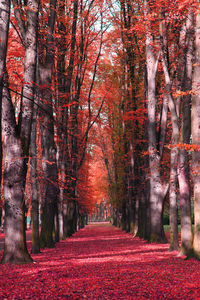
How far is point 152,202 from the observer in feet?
56.6

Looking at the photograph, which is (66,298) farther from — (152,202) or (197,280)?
(152,202)

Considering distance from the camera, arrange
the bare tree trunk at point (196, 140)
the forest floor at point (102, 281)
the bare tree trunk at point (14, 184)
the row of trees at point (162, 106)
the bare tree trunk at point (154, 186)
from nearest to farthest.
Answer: the forest floor at point (102, 281), the bare tree trunk at point (14, 184), the bare tree trunk at point (196, 140), the row of trees at point (162, 106), the bare tree trunk at point (154, 186)

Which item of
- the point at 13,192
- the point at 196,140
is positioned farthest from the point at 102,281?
the point at 196,140

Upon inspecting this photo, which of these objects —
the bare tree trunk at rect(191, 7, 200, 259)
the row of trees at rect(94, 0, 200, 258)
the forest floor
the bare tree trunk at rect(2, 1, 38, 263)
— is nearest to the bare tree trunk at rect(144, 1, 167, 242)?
the row of trees at rect(94, 0, 200, 258)

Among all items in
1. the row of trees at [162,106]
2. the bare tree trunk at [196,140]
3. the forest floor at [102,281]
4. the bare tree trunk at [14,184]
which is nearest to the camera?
the forest floor at [102,281]

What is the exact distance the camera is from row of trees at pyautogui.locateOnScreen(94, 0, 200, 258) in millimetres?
10294

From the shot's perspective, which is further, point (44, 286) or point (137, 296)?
point (44, 286)

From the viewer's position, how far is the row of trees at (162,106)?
10.3 m

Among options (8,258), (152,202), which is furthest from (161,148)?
(8,258)

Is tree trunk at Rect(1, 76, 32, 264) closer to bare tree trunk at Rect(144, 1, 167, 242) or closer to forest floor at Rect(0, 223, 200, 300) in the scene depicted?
forest floor at Rect(0, 223, 200, 300)

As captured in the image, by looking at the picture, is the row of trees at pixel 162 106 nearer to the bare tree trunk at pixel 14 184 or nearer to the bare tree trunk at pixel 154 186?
the bare tree trunk at pixel 154 186

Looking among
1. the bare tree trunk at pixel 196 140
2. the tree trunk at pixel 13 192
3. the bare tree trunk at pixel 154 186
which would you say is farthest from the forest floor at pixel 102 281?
the bare tree trunk at pixel 154 186

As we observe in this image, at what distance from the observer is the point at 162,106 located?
18000mm

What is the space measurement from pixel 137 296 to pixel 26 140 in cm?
552
